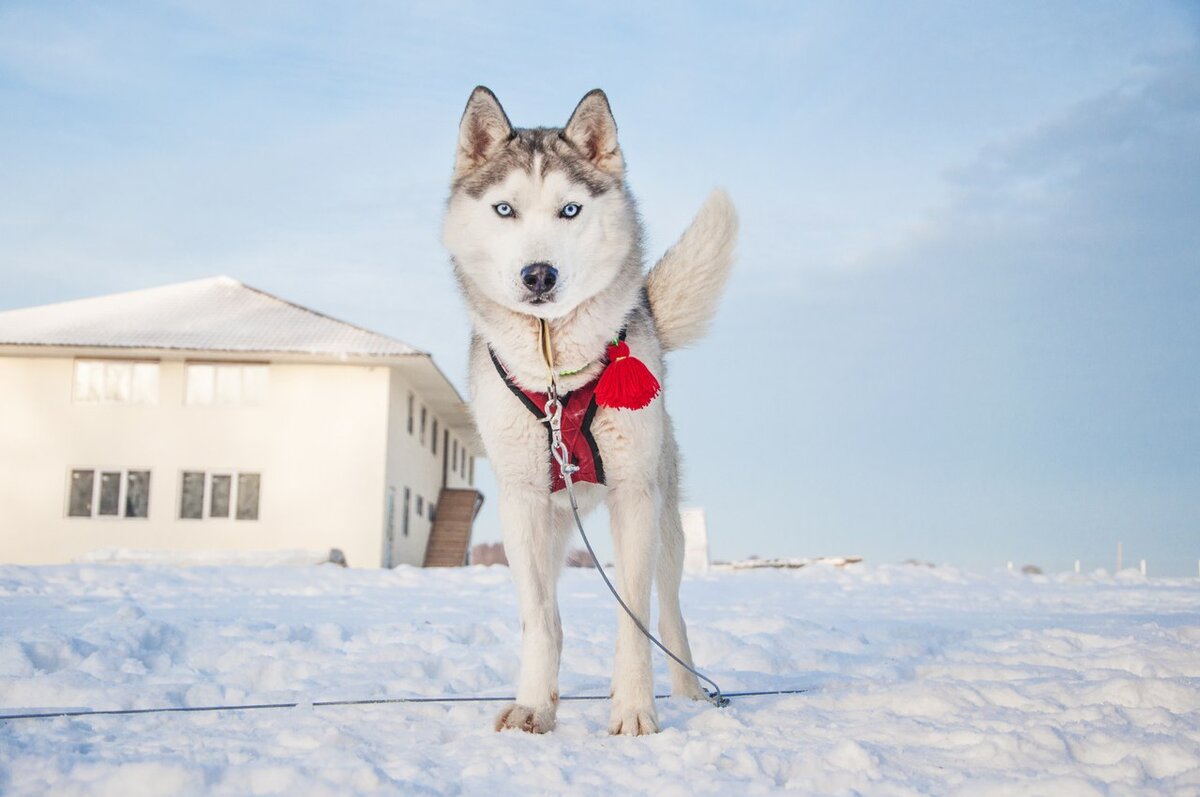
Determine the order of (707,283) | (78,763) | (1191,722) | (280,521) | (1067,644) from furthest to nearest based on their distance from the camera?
(280,521) < (1067,644) < (707,283) < (1191,722) < (78,763)

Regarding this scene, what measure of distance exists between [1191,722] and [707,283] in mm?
2604

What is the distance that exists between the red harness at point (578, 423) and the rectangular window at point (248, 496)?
19.9 meters

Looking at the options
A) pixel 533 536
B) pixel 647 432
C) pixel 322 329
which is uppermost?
pixel 322 329

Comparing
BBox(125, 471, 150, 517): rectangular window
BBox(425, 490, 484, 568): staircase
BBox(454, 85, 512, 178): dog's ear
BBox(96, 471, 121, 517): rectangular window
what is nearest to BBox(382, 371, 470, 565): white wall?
BBox(425, 490, 484, 568): staircase

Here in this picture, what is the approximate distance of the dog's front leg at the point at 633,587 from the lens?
3.48 meters

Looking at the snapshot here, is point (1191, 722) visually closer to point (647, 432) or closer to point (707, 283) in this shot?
point (647, 432)

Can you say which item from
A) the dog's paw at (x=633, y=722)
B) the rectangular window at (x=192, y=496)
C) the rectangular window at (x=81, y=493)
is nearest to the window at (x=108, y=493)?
the rectangular window at (x=81, y=493)

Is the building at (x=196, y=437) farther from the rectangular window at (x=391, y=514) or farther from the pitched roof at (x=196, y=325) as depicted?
the rectangular window at (x=391, y=514)

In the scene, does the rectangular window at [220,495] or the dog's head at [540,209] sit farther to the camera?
the rectangular window at [220,495]

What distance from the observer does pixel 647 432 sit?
12.2ft

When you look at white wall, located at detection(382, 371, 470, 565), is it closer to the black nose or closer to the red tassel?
the red tassel

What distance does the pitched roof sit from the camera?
2206cm

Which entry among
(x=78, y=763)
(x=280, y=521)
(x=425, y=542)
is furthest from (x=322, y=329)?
(x=78, y=763)

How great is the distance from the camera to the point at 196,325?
76.0 ft
